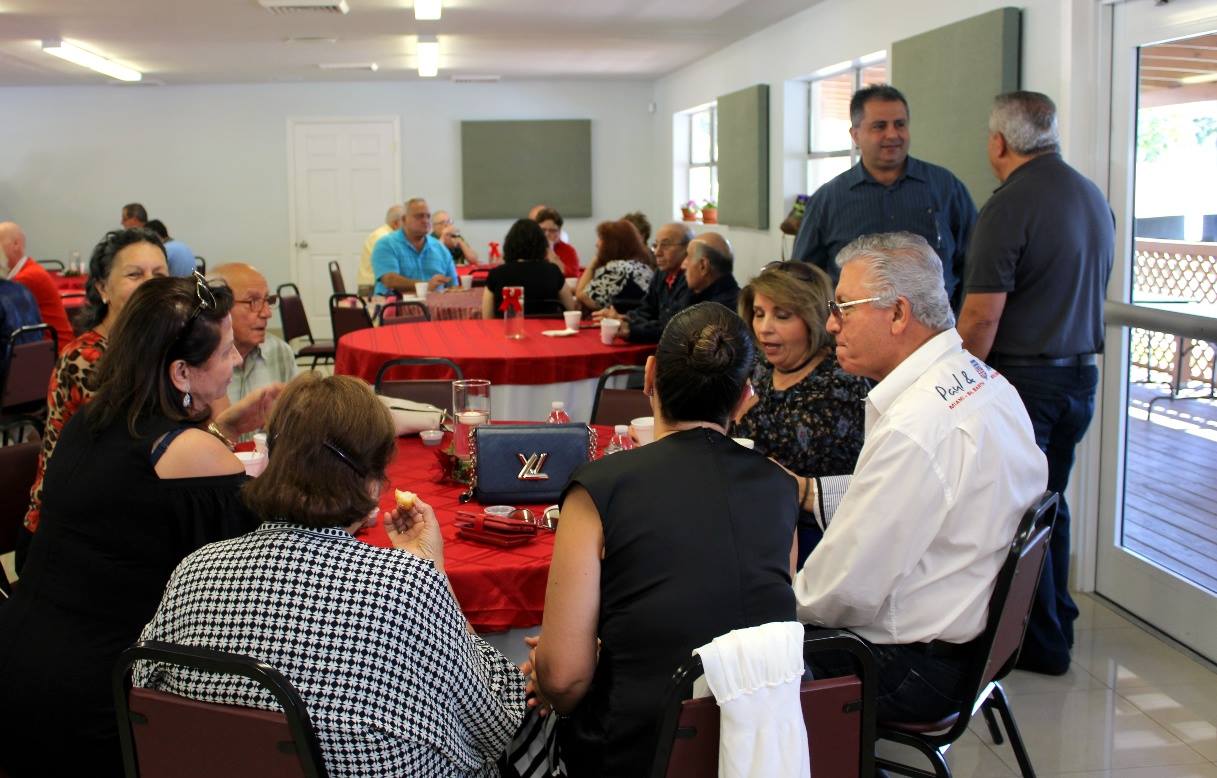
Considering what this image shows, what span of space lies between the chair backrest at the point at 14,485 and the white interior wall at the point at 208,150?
1110cm

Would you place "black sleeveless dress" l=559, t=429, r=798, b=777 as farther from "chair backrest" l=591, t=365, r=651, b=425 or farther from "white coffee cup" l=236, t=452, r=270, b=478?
"chair backrest" l=591, t=365, r=651, b=425

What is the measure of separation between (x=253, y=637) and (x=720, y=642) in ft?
2.25

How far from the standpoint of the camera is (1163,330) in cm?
406

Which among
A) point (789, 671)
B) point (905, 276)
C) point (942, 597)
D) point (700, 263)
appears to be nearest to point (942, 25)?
point (700, 263)

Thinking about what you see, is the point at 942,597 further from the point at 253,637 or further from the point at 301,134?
the point at 301,134

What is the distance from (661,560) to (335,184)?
12.8m

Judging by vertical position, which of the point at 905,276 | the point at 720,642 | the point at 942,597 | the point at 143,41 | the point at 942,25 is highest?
the point at 143,41

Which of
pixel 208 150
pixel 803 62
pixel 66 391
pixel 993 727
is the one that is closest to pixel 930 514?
pixel 993 727

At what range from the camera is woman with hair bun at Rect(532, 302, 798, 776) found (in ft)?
5.94

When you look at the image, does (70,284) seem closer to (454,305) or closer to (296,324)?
(296,324)

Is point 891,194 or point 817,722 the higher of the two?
point 891,194

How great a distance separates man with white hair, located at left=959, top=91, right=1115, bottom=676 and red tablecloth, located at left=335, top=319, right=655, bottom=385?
6.65 feet

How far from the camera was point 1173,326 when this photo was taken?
4.00 m

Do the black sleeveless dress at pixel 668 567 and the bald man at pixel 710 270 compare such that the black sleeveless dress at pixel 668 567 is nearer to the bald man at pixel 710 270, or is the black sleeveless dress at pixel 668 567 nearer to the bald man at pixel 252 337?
the bald man at pixel 252 337
